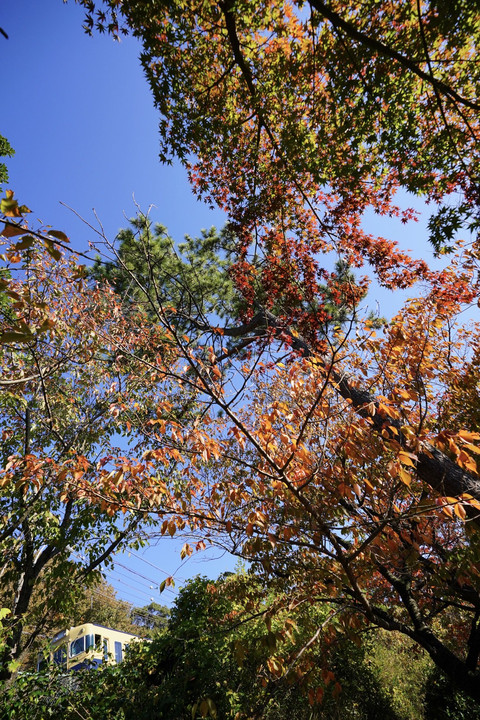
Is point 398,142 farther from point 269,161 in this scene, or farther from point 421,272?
point 421,272

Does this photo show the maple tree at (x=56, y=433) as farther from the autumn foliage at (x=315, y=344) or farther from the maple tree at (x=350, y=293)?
the maple tree at (x=350, y=293)

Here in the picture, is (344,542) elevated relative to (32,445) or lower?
lower

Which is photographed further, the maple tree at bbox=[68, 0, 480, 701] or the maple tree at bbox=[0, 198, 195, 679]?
the maple tree at bbox=[0, 198, 195, 679]

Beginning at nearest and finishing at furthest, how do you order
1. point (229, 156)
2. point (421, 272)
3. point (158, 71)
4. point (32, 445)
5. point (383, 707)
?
point (158, 71) < point (229, 156) < point (32, 445) < point (421, 272) < point (383, 707)

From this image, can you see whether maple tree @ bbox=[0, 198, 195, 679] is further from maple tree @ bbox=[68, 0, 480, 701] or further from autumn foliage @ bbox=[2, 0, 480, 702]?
maple tree @ bbox=[68, 0, 480, 701]

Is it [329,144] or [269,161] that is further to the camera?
[269,161]

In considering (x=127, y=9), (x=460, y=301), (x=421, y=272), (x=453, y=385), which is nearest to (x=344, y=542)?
A: (x=453, y=385)

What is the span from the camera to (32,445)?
620 cm

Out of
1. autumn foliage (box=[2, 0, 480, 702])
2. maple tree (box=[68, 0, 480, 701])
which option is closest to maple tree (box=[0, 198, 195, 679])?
autumn foliage (box=[2, 0, 480, 702])

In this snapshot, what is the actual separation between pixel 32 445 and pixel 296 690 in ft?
21.1

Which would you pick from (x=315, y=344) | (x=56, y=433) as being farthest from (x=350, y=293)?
(x=56, y=433)

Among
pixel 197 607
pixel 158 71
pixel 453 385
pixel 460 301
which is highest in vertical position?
pixel 158 71

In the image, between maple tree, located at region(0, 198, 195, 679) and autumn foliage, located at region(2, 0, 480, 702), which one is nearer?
autumn foliage, located at region(2, 0, 480, 702)

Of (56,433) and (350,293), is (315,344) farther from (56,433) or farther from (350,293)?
(56,433)
